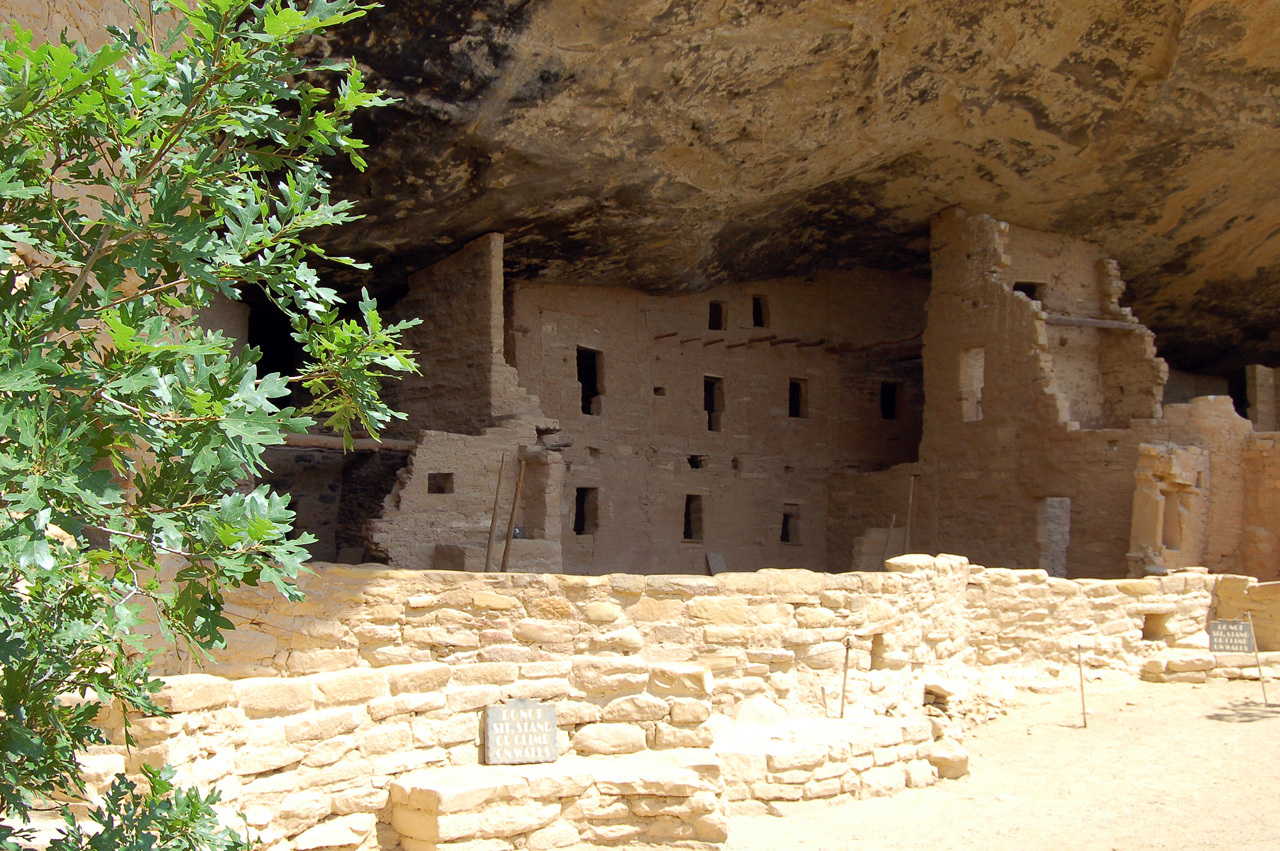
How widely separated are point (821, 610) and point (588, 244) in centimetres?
795

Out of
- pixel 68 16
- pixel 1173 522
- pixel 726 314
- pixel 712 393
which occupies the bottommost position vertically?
pixel 1173 522

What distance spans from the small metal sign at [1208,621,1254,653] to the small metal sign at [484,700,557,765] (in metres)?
7.76

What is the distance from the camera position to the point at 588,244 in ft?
48.7

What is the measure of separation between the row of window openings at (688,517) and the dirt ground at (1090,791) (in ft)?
23.2

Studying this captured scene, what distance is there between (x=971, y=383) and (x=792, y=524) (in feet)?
12.2

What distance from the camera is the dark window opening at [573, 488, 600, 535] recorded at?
52.8ft

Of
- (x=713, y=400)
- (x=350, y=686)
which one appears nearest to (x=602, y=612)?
(x=350, y=686)

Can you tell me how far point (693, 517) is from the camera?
17.5m

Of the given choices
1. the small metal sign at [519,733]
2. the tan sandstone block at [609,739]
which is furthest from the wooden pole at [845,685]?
the small metal sign at [519,733]

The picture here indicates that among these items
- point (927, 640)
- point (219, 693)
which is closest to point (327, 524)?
point (927, 640)

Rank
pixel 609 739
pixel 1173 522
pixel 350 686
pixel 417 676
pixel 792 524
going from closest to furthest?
1. pixel 350 686
2. pixel 417 676
3. pixel 609 739
4. pixel 1173 522
5. pixel 792 524

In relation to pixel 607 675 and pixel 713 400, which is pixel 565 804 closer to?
pixel 607 675

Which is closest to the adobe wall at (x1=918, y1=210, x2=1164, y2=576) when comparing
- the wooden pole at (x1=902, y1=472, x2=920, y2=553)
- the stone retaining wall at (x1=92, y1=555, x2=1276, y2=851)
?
the wooden pole at (x1=902, y1=472, x2=920, y2=553)

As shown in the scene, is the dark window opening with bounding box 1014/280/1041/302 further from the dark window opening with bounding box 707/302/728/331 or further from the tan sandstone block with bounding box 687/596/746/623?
the tan sandstone block with bounding box 687/596/746/623
